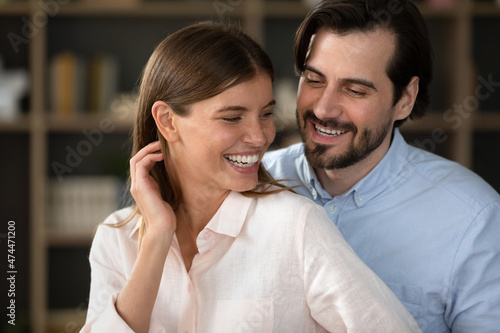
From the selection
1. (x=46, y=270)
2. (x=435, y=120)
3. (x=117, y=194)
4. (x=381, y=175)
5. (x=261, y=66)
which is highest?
(x=261, y=66)

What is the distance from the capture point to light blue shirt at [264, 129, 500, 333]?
61.6 inches

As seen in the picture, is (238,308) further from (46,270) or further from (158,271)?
(46,270)

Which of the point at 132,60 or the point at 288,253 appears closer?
the point at 288,253

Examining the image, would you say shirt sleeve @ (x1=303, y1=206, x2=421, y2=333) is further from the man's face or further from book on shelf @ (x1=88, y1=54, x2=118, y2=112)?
book on shelf @ (x1=88, y1=54, x2=118, y2=112)

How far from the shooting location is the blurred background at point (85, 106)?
3.47m

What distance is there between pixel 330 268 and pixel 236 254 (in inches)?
9.2

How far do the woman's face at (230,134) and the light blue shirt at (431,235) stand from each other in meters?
0.42

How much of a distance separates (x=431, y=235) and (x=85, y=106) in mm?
2488

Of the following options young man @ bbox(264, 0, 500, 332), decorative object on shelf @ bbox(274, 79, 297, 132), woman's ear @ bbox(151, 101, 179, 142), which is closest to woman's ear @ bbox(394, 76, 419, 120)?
young man @ bbox(264, 0, 500, 332)

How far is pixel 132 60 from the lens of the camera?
3738 mm

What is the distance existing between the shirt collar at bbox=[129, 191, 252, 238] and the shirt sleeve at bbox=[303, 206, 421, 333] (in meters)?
0.17

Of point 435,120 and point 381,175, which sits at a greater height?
point 381,175

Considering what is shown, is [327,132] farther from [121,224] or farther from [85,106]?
[85,106]

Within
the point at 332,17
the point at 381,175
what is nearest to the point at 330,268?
the point at 381,175
